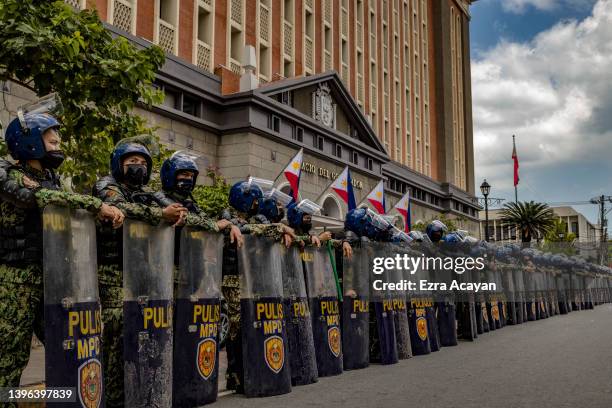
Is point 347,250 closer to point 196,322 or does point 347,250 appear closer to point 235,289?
point 235,289

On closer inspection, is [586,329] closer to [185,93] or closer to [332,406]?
[332,406]

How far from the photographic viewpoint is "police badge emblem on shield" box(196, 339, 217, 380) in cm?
568

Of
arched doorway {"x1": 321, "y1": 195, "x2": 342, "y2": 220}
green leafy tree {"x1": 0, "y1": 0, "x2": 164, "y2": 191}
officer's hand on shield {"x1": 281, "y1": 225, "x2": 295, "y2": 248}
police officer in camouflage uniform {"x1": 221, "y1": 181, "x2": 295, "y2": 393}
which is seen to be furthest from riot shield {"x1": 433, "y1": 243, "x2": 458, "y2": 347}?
arched doorway {"x1": 321, "y1": 195, "x2": 342, "y2": 220}

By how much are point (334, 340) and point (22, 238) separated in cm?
434

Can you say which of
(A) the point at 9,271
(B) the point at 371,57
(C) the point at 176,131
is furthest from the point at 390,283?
(B) the point at 371,57

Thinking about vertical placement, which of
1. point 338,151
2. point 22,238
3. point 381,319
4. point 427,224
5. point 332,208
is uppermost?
point 338,151

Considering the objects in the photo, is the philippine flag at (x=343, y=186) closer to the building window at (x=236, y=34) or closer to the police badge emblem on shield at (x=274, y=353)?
the building window at (x=236, y=34)

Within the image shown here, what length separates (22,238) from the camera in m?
4.57

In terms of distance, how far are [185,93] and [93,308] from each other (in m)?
19.2

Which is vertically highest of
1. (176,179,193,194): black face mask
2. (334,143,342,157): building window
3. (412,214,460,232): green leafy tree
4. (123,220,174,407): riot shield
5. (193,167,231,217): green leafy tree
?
(334,143,342,157): building window

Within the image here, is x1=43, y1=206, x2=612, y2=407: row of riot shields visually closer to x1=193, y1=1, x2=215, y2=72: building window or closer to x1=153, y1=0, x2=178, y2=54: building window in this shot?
x1=153, y1=0, x2=178, y2=54: building window

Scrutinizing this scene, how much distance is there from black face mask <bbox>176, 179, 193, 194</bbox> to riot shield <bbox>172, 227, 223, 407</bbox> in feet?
2.10

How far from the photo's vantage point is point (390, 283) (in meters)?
9.30

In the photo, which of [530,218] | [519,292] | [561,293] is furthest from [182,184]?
[530,218]
